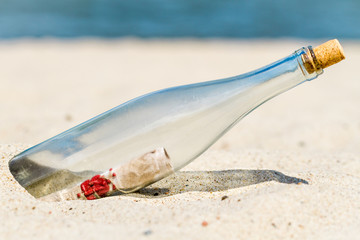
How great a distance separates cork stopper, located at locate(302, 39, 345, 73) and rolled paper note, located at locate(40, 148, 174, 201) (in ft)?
1.84

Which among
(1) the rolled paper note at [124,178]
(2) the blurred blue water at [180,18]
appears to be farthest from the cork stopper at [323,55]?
(2) the blurred blue water at [180,18]

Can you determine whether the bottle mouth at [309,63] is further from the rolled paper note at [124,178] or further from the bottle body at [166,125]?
the rolled paper note at [124,178]

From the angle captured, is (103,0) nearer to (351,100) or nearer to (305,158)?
(351,100)

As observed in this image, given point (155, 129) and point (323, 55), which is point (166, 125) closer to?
point (155, 129)

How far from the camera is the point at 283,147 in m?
2.59

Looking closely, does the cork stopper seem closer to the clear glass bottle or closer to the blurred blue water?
the clear glass bottle

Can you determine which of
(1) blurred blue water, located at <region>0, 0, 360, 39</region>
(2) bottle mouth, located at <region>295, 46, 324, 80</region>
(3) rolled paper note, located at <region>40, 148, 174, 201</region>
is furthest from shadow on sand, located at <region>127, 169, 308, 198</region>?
(1) blurred blue water, located at <region>0, 0, 360, 39</region>

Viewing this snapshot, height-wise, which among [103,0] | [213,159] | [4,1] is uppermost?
[4,1]

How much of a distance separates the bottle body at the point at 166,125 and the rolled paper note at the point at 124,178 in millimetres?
23

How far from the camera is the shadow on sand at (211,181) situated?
1661 mm

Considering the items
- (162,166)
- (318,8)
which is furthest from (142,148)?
(318,8)

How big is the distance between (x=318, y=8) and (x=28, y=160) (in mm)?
9723

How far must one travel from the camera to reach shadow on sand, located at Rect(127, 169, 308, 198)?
5.45 ft

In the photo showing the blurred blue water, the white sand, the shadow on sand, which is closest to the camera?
the white sand
